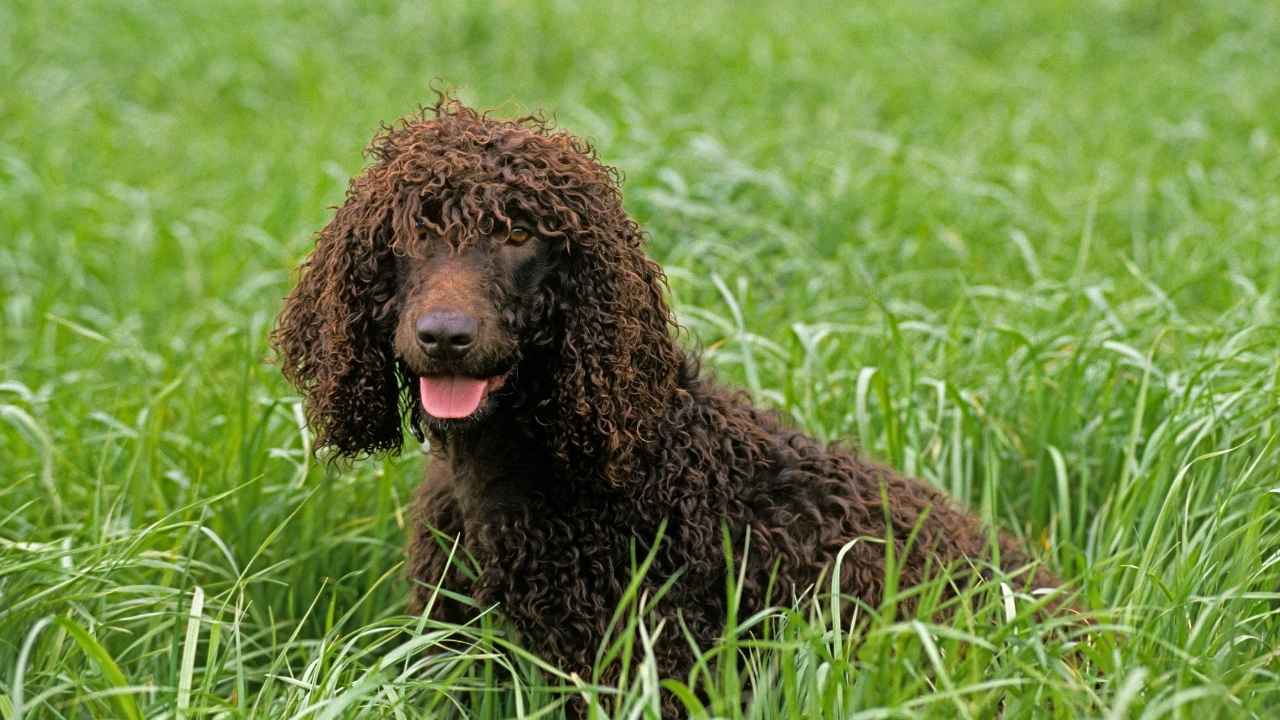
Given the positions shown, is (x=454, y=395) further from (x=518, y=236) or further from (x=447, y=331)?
(x=518, y=236)

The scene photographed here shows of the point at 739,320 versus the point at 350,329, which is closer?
the point at 350,329

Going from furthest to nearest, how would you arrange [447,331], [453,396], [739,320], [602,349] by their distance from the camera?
[739,320] < [602,349] < [453,396] < [447,331]

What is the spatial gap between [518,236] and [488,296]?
0.16 meters

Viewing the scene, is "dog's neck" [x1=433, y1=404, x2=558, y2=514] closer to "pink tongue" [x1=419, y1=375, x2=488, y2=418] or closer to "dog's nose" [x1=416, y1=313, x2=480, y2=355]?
"pink tongue" [x1=419, y1=375, x2=488, y2=418]

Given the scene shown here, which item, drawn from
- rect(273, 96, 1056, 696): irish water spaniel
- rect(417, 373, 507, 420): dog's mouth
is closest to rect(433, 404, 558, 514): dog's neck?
rect(273, 96, 1056, 696): irish water spaniel

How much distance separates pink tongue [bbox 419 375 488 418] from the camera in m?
2.67

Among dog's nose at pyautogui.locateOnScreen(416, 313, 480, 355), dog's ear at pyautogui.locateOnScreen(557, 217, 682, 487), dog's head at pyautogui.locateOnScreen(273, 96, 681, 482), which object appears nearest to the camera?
dog's nose at pyautogui.locateOnScreen(416, 313, 480, 355)

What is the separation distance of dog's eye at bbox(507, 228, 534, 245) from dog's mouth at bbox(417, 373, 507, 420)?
273mm

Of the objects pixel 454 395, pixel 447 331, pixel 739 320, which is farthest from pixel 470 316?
pixel 739 320

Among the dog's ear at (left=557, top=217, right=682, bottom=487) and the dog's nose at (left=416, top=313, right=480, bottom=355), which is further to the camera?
the dog's ear at (left=557, top=217, right=682, bottom=487)

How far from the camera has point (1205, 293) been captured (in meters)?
5.32

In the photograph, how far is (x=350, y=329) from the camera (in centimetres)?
283

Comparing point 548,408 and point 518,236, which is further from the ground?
point 518,236

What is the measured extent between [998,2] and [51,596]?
9901 millimetres
